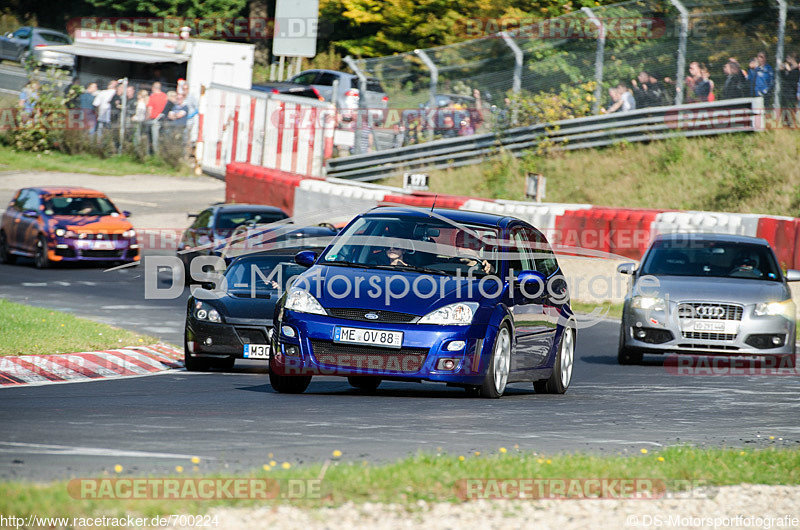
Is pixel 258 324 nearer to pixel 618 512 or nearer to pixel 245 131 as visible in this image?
pixel 618 512

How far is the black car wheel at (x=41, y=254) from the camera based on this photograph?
26.8 metres

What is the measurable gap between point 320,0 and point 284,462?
149 ft

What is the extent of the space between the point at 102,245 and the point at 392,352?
17.4 metres

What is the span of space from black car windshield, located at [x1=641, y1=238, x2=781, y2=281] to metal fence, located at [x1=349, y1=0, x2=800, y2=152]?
938cm

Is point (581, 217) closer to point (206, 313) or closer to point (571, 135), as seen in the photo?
point (571, 135)

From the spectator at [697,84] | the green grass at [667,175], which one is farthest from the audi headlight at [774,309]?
the spectator at [697,84]

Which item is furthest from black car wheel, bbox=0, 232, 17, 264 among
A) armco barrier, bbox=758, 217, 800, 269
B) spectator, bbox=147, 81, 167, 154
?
armco barrier, bbox=758, 217, 800, 269

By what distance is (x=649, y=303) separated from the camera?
15.8 meters

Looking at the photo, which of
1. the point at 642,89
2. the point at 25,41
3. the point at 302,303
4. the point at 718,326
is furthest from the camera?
the point at 25,41

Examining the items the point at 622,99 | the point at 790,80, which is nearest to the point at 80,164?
the point at 622,99

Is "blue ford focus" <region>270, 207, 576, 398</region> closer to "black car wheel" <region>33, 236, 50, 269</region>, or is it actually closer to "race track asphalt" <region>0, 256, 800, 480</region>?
"race track asphalt" <region>0, 256, 800, 480</region>

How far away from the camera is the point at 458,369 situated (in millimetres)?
10742

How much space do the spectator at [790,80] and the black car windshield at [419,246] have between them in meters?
14.6

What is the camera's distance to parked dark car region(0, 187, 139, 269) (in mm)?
26734
